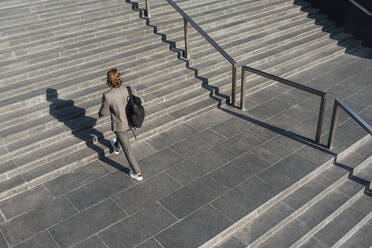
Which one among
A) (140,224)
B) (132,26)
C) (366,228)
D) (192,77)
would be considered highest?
(132,26)

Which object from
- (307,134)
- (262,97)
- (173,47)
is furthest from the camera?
(173,47)

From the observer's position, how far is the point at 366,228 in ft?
18.4

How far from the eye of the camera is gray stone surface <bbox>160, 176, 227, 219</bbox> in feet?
18.1

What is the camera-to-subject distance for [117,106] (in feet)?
18.5

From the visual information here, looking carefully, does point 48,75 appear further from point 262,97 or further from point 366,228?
point 366,228

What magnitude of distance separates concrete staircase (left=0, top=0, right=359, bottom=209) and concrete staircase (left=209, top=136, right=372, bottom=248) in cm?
263

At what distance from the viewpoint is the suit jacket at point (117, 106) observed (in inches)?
221

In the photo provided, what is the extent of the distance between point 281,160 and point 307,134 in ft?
3.27

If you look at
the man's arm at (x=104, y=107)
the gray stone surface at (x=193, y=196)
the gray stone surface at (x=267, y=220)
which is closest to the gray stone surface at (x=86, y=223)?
the gray stone surface at (x=193, y=196)

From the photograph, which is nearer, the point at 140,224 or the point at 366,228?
the point at 140,224

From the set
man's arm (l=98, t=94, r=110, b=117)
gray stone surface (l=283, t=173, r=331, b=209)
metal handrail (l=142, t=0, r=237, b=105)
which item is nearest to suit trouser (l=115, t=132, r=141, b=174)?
man's arm (l=98, t=94, r=110, b=117)

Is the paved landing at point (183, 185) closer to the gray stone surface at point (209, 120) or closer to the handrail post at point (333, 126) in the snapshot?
the gray stone surface at point (209, 120)

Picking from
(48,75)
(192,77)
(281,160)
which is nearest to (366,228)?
(281,160)

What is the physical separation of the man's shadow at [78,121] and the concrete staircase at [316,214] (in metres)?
2.39
